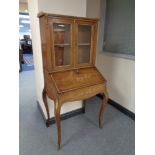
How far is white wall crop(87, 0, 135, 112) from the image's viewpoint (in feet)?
7.91

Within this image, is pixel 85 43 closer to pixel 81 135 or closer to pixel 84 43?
pixel 84 43

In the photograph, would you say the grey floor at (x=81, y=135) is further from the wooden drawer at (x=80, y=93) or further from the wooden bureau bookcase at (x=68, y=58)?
the wooden drawer at (x=80, y=93)

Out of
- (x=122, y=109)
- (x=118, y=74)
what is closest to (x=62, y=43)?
(x=118, y=74)

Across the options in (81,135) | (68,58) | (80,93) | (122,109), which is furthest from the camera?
(122,109)

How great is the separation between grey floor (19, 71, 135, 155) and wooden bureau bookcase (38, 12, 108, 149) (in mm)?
270

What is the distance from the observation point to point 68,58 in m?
1.93

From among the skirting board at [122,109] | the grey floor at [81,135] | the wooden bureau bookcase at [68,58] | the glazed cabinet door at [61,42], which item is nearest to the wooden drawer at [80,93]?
the wooden bureau bookcase at [68,58]

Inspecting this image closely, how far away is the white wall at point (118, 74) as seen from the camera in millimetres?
2412

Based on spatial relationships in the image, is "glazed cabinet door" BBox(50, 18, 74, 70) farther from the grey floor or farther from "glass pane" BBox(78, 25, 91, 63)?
the grey floor

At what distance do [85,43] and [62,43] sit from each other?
35 cm

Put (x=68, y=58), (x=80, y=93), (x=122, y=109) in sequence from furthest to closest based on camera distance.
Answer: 1. (x=122, y=109)
2. (x=68, y=58)
3. (x=80, y=93)

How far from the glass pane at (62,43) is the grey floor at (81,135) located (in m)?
1.04
